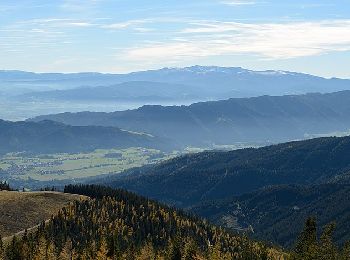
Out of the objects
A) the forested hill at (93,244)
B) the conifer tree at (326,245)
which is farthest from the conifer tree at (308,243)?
the forested hill at (93,244)

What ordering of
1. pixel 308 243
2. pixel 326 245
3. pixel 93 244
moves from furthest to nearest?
pixel 93 244, pixel 326 245, pixel 308 243

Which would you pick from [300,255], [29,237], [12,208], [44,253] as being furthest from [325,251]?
[12,208]

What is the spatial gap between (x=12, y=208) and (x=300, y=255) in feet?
391

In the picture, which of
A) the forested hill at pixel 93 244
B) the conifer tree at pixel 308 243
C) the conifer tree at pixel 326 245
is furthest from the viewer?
the forested hill at pixel 93 244

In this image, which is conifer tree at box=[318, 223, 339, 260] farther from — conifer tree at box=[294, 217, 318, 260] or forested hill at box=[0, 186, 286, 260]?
forested hill at box=[0, 186, 286, 260]

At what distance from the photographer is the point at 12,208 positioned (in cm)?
19838

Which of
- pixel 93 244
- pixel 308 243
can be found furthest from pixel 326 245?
pixel 93 244

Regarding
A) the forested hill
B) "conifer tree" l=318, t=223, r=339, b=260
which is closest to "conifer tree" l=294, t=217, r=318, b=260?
"conifer tree" l=318, t=223, r=339, b=260

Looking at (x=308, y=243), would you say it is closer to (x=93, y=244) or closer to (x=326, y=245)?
(x=326, y=245)

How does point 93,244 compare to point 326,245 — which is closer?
point 326,245

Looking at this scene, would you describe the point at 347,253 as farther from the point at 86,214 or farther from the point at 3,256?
the point at 86,214

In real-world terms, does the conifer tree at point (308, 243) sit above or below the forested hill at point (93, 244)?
above

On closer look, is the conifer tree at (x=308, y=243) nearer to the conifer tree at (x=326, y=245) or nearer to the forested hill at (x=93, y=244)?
the conifer tree at (x=326, y=245)

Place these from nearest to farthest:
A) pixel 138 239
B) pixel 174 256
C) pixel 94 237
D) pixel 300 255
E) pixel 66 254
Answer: pixel 300 255
pixel 174 256
pixel 66 254
pixel 94 237
pixel 138 239
